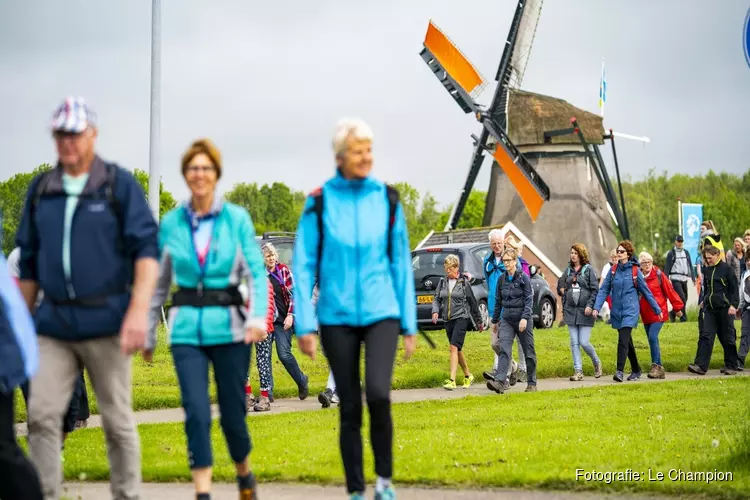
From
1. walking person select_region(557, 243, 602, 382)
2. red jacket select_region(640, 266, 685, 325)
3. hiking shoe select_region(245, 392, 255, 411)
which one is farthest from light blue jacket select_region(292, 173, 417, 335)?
red jacket select_region(640, 266, 685, 325)

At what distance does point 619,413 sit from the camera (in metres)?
12.6

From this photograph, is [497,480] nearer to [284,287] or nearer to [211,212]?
[211,212]

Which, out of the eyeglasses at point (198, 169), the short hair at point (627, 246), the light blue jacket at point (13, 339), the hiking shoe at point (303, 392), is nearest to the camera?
the light blue jacket at point (13, 339)

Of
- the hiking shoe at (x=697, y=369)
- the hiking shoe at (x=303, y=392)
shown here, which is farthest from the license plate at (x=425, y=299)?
the hiking shoe at (x=303, y=392)

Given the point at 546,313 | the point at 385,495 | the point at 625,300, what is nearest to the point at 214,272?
the point at 385,495

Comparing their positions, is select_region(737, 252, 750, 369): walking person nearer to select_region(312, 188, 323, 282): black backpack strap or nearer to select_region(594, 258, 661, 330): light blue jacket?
select_region(594, 258, 661, 330): light blue jacket

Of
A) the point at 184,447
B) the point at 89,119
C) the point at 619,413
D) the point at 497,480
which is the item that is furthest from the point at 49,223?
the point at 619,413

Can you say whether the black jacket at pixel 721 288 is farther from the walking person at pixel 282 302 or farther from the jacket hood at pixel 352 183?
the jacket hood at pixel 352 183

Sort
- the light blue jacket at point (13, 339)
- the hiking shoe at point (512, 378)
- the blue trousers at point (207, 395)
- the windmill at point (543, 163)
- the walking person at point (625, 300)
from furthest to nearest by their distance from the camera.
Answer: the windmill at point (543, 163) < the walking person at point (625, 300) < the hiking shoe at point (512, 378) < the blue trousers at point (207, 395) < the light blue jacket at point (13, 339)

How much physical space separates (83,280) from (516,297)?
10.5 metres

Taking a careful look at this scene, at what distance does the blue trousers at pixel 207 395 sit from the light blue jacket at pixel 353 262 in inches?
19.5

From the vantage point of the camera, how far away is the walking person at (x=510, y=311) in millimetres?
15711

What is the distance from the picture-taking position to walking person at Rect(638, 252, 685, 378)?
18.1 meters

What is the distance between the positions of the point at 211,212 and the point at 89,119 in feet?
2.93
